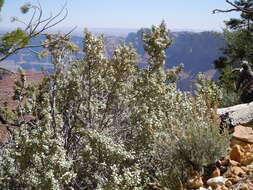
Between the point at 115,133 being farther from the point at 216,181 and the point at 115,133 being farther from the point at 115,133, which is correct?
the point at 216,181

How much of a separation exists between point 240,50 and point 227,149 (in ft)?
66.4

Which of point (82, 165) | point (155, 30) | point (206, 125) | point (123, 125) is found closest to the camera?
point (206, 125)

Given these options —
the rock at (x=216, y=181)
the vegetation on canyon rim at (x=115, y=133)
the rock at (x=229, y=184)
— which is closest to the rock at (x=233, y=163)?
the vegetation on canyon rim at (x=115, y=133)

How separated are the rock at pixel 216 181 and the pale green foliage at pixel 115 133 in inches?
13.8

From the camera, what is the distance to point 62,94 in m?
8.25

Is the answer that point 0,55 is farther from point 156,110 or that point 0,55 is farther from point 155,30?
point 155,30

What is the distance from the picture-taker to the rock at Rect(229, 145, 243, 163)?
511cm

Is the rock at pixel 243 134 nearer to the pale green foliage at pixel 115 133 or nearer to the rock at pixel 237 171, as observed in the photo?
the pale green foliage at pixel 115 133

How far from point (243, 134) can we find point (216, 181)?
4.16 ft

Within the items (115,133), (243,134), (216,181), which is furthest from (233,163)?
(115,133)

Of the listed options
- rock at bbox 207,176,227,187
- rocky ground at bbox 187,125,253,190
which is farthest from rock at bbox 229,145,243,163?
rock at bbox 207,176,227,187

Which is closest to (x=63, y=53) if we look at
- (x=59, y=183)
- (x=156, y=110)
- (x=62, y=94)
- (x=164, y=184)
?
(x=62, y=94)

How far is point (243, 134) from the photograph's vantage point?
5.58 meters

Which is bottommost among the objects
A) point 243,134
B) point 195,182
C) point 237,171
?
point 195,182
